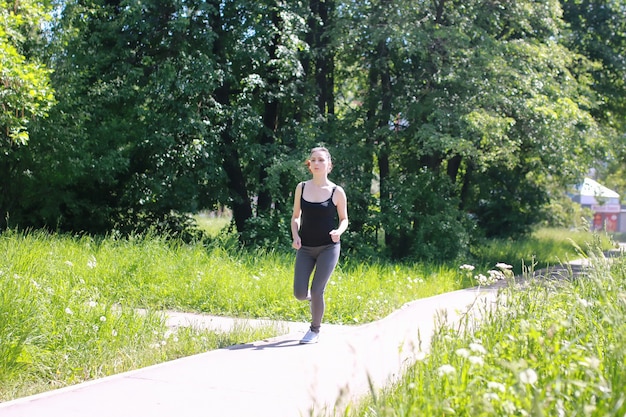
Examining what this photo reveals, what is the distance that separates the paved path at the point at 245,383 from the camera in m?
5.15

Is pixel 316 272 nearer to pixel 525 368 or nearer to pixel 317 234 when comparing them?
pixel 317 234

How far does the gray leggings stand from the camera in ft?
25.6

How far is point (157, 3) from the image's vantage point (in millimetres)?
17703

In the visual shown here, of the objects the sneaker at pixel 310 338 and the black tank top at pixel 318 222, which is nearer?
the sneaker at pixel 310 338

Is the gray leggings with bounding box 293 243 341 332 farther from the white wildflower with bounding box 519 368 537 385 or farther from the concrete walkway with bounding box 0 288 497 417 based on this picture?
the white wildflower with bounding box 519 368 537 385

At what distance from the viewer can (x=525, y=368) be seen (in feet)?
11.4

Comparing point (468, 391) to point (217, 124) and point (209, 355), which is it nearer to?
point (209, 355)

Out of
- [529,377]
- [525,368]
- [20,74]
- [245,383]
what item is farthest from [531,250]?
[529,377]

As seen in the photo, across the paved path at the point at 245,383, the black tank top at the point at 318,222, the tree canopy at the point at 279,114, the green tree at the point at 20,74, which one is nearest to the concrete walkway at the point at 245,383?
the paved path at the point at 245,383

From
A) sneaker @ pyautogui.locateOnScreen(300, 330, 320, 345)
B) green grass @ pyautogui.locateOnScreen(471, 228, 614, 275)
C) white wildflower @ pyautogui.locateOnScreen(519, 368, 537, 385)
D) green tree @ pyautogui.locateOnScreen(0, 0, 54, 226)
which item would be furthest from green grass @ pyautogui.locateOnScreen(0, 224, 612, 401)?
green grass @ pyautogui.locateOnScreen(471, 228, 614, 275)

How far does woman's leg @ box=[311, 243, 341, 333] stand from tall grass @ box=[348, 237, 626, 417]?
6.87 ft

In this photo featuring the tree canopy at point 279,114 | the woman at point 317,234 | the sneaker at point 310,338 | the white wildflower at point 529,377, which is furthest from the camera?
the tree canopy at point 279,114

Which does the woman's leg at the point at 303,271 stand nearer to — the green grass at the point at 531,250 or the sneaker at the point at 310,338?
the sneaker at the point at 310,338

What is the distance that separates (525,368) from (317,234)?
4.44m
